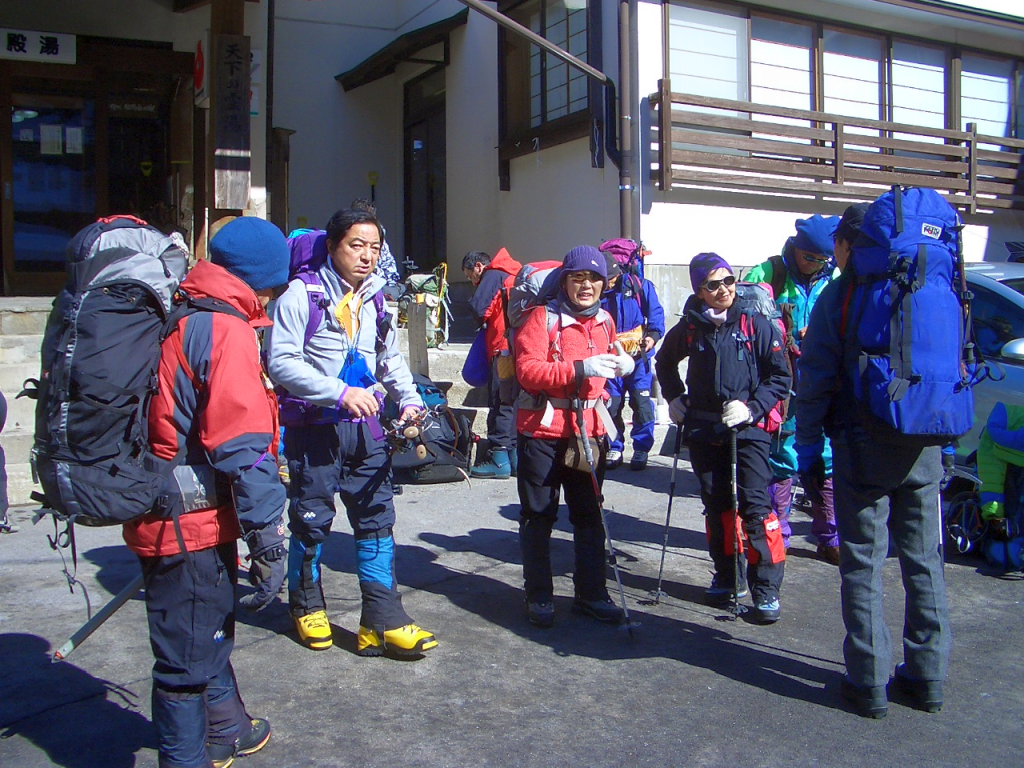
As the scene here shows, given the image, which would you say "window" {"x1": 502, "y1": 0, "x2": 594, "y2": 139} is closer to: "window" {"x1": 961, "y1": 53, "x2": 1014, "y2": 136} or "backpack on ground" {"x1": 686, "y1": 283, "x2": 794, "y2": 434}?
"window" {"x1": 961, "y1": 53, "x2": 1014, "y2": 136}

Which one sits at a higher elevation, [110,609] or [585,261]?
[585,261]

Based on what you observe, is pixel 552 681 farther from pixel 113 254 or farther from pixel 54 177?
pixel 54 177

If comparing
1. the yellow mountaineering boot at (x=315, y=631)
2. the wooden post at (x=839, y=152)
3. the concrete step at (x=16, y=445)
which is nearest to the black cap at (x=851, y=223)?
the yellow mountaineering boot at (x=315, y=631)

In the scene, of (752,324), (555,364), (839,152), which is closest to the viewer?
(555,364)

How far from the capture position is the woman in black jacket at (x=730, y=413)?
4.48m

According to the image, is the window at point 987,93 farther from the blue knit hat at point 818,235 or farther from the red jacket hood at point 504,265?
the blue knit hat at point 818,235

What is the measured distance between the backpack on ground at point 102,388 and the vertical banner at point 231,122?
20.9 feet

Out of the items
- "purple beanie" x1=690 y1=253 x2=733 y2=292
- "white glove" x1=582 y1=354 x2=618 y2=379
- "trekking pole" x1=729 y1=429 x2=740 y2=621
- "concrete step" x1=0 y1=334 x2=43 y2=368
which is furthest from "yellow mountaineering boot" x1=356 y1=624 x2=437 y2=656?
"concrete step" x1=0 y1=334 x2=43 y2=368

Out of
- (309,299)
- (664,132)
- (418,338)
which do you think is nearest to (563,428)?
(309,299)

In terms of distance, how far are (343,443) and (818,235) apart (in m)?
2.93

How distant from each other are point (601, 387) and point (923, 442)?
1504mm

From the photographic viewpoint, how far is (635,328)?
7.42m

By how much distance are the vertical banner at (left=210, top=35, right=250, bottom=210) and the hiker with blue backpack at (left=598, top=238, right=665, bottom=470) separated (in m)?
3.66

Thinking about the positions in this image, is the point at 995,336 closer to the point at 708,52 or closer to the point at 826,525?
the point at 826,525
